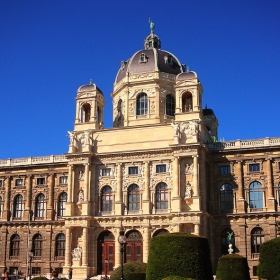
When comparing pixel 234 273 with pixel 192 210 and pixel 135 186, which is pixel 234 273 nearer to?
pixel 192 210

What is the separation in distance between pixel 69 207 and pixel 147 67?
21472mm

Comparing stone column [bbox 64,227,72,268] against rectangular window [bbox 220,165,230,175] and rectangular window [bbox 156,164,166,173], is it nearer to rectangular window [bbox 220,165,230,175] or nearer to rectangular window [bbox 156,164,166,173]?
rectangular window [bbox 156,164,166,173]

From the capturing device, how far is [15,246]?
210 feet

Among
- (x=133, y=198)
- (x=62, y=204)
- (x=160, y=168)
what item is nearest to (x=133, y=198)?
(x=133, y=198)

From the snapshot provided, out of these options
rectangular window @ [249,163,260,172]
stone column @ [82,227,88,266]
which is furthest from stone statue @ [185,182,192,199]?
stone column @ [82,227,88,266]

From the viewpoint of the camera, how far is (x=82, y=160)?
191 feet

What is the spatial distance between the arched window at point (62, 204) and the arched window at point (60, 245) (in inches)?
108

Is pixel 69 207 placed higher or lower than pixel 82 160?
lower

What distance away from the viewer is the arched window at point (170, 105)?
208 feet

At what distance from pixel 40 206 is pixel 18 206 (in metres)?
3.38

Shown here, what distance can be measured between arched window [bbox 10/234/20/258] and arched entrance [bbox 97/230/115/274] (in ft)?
44.5

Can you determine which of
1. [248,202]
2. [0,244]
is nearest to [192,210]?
[248,202]

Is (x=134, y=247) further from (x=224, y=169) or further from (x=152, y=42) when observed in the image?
(x=152, y=42)

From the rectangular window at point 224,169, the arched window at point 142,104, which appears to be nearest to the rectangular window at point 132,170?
the arched window at point 142,104
